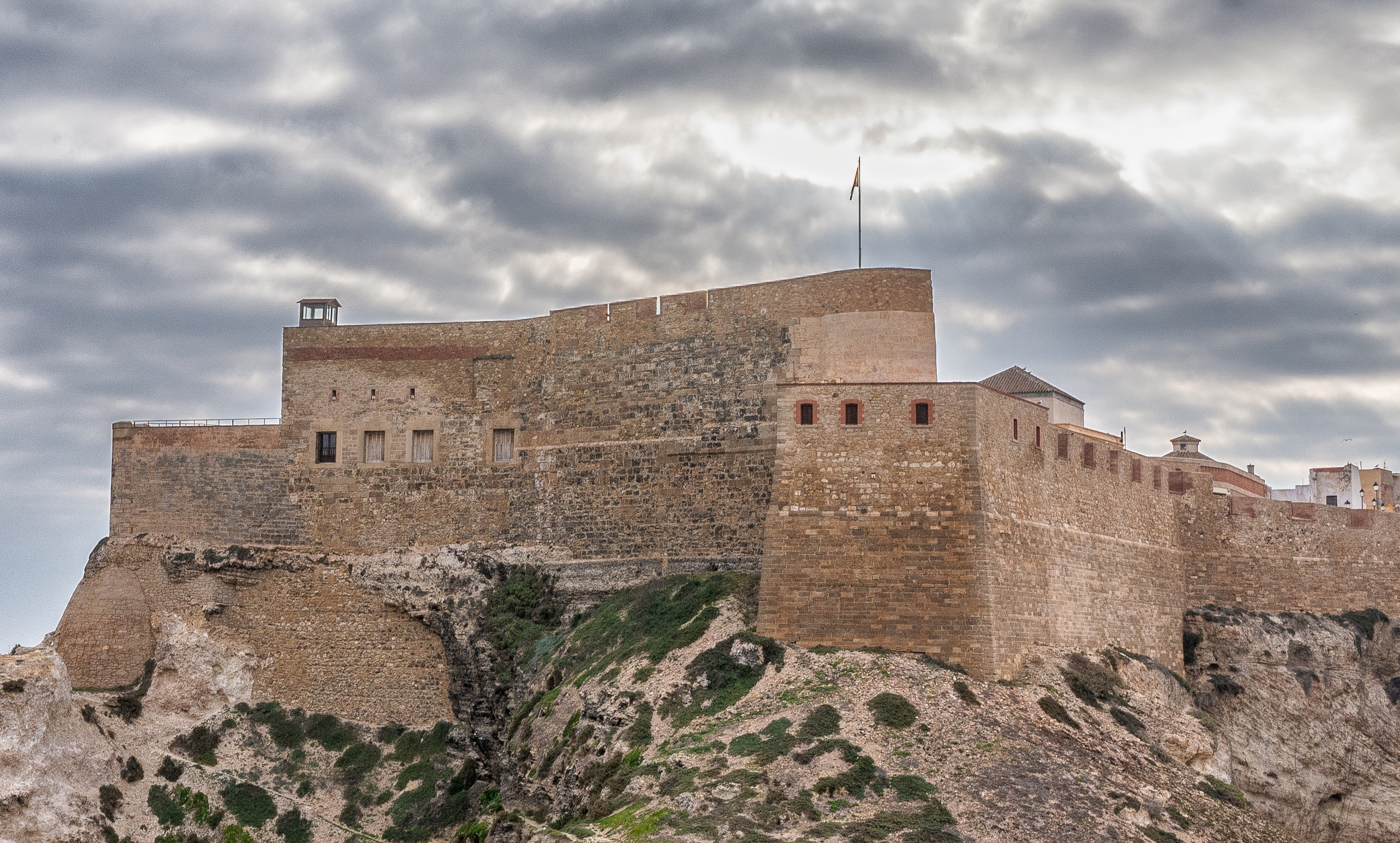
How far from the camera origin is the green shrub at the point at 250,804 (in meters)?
37.7

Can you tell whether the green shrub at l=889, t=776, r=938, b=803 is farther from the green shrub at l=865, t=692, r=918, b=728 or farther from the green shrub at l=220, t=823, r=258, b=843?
the green shrub at l=220, t=823, r=258, b=843

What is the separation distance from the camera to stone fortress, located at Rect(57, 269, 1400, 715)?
97.8 ft

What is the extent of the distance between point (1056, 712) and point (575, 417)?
52.2 feet

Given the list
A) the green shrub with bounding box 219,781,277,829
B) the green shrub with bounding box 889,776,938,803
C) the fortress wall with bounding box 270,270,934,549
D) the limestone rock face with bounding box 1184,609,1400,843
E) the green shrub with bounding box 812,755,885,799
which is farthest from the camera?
the limestone rock face with bounding box 1184,609,1400,843

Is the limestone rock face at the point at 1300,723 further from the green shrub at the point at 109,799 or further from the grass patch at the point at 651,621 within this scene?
the green shrub at the point at 109,799

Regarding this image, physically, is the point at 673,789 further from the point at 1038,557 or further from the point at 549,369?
the point at 549,369

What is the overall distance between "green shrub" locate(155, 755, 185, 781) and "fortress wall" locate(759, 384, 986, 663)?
1832 centimetres

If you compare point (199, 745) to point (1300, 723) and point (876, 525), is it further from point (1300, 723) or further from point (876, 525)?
point (1300, 723)

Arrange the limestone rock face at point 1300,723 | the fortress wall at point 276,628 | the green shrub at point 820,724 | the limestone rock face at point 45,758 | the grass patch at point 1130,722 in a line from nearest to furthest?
the green shrub at point 820,724 → the grass patch at point 1130,722 → the limestone rock face at point 45,758 → the limestone rock face at point 1300,723 → the fortress wall at point 276,628

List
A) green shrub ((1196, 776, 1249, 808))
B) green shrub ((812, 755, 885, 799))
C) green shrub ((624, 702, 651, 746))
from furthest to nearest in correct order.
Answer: green shrub ((1196, 776, 1249, 808)), green shrub ((624, 702, 651, 746)), green shrub ((812, 755, 885, 799))

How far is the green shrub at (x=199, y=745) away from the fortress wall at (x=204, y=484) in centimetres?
567

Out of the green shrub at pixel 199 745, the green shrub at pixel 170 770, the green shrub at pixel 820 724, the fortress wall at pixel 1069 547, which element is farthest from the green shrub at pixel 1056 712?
the green shrub at pixel 170 770

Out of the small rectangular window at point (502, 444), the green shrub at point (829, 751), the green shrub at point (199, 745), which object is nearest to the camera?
the green shrub at point (829, 751)

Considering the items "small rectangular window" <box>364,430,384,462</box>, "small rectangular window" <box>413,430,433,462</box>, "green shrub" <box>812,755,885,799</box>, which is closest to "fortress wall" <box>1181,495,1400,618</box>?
"green shrub" <box>812,755,885,799</box>
